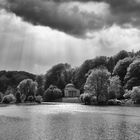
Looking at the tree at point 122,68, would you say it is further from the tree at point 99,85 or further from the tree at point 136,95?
the tree at point 136,95

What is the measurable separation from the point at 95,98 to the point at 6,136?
96622mm

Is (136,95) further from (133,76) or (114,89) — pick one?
(133,76)

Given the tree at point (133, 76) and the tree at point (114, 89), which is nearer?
the tree at point (114, 89)

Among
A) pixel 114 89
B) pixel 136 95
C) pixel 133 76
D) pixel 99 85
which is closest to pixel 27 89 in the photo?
pixel 114 89

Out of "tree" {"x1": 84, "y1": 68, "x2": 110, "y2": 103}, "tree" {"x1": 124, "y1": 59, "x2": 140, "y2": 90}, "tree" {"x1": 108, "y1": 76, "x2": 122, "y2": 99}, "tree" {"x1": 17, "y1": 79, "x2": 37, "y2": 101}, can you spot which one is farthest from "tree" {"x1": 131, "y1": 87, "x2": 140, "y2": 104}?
"tree" {"x1": 17, "y1": 79, "x2": 37, "y2": 101}

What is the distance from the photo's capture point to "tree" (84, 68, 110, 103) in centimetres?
13262

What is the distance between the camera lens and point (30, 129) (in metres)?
45.6

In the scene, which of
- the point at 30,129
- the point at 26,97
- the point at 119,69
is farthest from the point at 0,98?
the point at 30,129

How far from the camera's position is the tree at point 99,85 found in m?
133

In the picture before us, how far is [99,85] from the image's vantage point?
133375 millimetres

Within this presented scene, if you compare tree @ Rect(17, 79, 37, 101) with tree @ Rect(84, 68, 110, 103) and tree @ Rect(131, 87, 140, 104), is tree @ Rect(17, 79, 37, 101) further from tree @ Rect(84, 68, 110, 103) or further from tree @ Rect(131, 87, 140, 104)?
tree @ Rect(131, 87, 140, 104)

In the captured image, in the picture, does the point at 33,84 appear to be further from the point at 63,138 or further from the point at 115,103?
the point at 63,138

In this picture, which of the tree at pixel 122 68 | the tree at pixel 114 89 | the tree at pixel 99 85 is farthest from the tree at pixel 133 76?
the tree at pixel 99 85

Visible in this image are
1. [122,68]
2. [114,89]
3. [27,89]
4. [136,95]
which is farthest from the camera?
[27,89]
